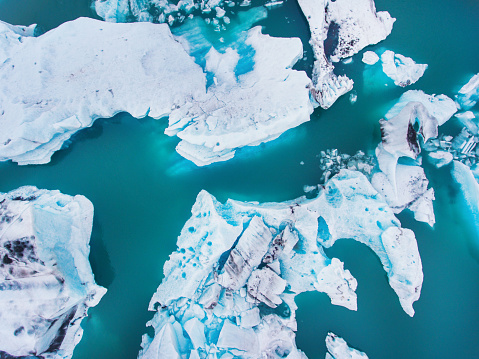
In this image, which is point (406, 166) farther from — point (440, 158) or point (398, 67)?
point (398, 67)

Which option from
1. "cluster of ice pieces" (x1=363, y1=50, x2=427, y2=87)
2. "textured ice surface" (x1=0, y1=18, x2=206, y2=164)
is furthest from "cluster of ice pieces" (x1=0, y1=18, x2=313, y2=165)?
"cluster of ice pieces" (x1=363, y1=50, x2=427, y2=87)

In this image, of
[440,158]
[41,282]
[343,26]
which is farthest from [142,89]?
[440,158]

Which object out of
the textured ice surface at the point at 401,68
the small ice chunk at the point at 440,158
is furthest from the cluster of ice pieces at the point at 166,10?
the small ice chunk at the point at 440,158

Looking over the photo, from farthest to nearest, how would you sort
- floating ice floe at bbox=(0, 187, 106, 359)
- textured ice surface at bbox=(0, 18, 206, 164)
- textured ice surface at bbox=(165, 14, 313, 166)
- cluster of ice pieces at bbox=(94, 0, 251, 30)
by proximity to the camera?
cluster of ice pieces at bbox=(94, 0, 251, 30) → textured ice surface at bbox=(0, 18, 206, 164) → textured ice surface at bbox=(165, 14, 313, 166) → floating ice floe at bbox=(0, 187, 106, 359)

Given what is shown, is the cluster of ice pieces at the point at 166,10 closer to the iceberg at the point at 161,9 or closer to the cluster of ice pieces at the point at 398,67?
the iceberg at the point at 161,9

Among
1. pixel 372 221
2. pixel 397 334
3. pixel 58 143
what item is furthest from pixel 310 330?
pixel 58 143

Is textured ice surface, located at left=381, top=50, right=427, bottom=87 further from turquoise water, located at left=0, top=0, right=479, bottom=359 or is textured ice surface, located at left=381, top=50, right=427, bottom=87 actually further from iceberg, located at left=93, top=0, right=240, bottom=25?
iceberg, located at left=93, top=0, right=240, bottom=25
